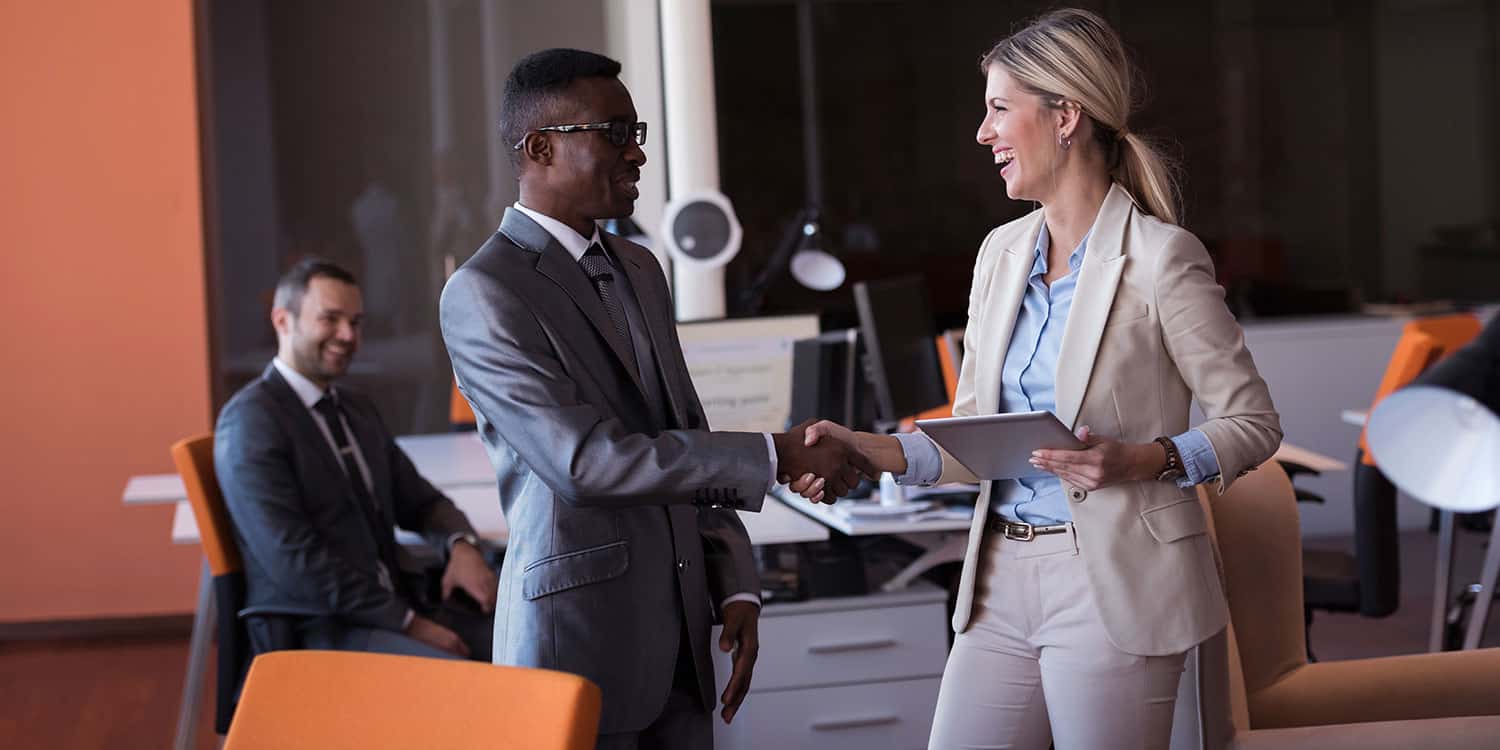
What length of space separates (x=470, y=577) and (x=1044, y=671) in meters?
1.90

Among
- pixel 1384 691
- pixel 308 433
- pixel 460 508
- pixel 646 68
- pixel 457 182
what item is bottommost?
pixel 1384 691

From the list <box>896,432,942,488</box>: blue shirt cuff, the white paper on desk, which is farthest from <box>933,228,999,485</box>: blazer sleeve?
the white paper on desk

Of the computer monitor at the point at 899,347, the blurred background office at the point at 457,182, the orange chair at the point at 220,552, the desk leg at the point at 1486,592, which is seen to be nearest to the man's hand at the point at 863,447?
the computer monitor at the point at 899,347

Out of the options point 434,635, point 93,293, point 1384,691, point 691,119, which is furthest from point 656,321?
point 93,293

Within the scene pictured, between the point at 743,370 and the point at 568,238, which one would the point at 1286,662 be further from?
the point at 743,370

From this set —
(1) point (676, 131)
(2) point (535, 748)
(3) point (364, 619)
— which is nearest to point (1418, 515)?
(1) point (676, 131)

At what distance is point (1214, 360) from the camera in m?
1.89

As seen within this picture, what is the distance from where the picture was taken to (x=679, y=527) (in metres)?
1.93

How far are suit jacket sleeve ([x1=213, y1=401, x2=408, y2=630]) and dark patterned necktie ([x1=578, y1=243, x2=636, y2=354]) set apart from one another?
1.61 meters

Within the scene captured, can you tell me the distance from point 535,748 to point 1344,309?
668cm

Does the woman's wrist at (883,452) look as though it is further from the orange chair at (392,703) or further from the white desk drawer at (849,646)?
the white desk drawer at (849,646)

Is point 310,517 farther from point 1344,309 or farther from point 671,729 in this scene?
point 1344,309

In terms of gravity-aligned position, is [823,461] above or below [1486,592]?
above

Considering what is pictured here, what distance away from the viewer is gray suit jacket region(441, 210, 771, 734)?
179cm
